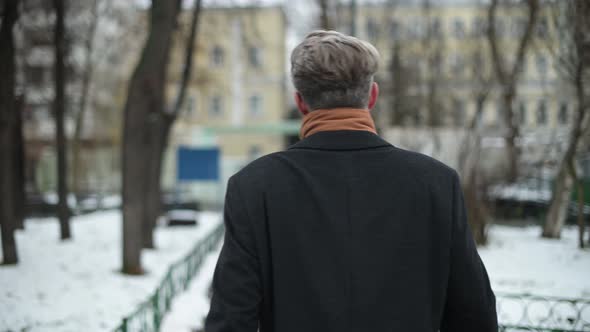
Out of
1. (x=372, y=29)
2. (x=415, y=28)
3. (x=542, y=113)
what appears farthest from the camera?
(x=415, y=28)

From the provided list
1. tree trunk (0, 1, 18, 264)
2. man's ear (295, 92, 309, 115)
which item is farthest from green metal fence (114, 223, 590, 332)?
tree trunk (0, 1, 18, 264)

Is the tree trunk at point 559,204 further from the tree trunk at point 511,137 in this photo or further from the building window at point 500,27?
the building window at point 500,27

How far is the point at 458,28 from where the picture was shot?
25.8 metres

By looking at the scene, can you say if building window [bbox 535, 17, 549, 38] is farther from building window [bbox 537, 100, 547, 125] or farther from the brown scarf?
the brown scarf

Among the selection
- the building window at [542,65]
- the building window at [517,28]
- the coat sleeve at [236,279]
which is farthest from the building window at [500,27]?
the coat sleeve at [236,279]

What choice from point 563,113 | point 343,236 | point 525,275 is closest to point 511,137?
point 563,113

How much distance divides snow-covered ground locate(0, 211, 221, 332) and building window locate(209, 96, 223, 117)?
30.2 metres

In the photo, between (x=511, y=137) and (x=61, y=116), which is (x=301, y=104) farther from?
(x=511, y=137)

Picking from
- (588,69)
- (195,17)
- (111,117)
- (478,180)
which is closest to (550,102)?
(478,180)

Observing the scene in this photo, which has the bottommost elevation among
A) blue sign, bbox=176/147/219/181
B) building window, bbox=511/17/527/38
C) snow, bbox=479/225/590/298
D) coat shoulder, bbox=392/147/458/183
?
blue sign, bbox=176/147/219/181

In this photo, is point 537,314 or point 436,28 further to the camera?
point 436,28

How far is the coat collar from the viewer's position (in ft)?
5.72

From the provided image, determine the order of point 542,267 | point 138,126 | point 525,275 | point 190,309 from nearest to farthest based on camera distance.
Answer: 1. point 525,275
2. point 542,267
3. point 190,309
4. point 138,126

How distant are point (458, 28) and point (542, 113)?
13574mm
